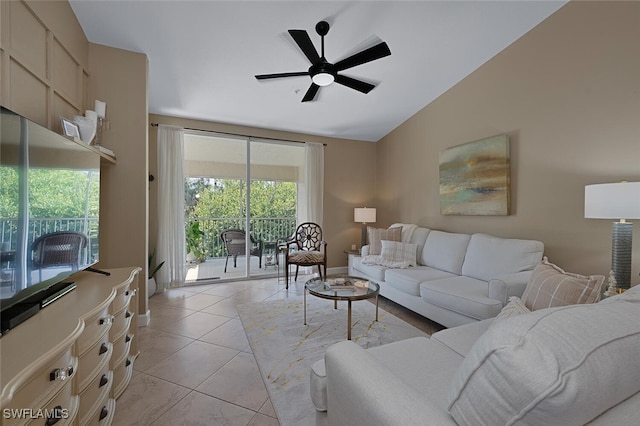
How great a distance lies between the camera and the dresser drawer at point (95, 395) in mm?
1230

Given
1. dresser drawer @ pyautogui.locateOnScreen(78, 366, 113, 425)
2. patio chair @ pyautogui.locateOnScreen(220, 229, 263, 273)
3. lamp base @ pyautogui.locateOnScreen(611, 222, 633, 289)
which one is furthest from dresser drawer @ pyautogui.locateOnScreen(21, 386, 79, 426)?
patio chair @ pyautogui.locateOnScreen(220, 229, 263, 273)

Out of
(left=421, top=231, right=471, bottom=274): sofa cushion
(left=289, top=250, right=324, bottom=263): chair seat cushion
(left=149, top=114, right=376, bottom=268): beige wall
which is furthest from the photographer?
(left=149, top=114, right=376, bottom=268): beige wall

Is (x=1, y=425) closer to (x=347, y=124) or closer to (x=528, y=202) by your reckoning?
(x=528, y=202)

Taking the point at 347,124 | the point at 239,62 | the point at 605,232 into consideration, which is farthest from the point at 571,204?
the point at 239,62

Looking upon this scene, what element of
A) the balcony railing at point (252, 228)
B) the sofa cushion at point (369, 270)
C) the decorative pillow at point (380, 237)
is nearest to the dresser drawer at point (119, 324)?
the sofa cushion at point (369, 270)

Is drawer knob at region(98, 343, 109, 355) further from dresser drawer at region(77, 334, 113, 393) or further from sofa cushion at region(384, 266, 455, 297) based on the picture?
sofa cushion at region(384, 266, 455, 297)

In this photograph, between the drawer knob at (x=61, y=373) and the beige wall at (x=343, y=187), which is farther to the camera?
the beige wall at (x=343, y=187)

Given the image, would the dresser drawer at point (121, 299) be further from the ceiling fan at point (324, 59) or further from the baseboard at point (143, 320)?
the ceiling fan at point (324, 59)

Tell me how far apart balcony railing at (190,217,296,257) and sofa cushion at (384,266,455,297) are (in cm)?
239

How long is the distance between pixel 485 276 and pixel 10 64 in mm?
3936

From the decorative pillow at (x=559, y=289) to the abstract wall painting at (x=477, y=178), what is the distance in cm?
165

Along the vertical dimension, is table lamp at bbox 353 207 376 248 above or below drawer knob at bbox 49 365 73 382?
above

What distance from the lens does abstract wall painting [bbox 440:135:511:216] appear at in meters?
2.98

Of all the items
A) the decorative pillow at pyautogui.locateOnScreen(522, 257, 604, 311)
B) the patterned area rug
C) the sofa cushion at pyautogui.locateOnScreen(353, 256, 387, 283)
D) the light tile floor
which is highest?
the decorative pillow at pyautogui.locateOnScreen(522, 257, 604, 311)
